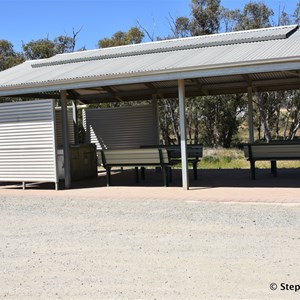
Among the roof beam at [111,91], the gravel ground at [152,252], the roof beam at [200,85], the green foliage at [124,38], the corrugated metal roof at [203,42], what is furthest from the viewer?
the green foliage at [124,38]

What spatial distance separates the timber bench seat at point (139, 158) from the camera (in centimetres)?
1229

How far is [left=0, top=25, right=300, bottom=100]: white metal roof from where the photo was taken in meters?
10.1

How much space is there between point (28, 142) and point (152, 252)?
770 cm

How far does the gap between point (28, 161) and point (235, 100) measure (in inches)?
696

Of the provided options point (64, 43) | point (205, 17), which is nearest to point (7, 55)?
point (64, 43)

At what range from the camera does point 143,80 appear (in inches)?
436

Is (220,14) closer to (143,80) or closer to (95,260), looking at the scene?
→ (143,80)

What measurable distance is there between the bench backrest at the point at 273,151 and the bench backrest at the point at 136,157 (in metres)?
2.28

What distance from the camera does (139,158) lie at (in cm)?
1263

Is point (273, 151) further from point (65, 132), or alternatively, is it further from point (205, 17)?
point (205, 17)

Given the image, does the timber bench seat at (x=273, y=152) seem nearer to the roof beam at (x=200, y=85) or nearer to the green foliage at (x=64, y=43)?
the roof beam at (x=200, y=85)

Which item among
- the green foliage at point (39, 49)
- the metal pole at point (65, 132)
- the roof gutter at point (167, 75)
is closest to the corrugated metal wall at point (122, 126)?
the metal pole at point (65, 132)

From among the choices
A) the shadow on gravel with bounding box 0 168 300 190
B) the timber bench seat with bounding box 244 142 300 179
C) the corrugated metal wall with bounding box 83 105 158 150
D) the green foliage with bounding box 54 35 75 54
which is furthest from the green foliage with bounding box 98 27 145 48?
the timber bench seat with bounding box 244 142 300 179

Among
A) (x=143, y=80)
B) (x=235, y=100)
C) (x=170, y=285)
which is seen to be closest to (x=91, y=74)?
(x=143, y=80)
